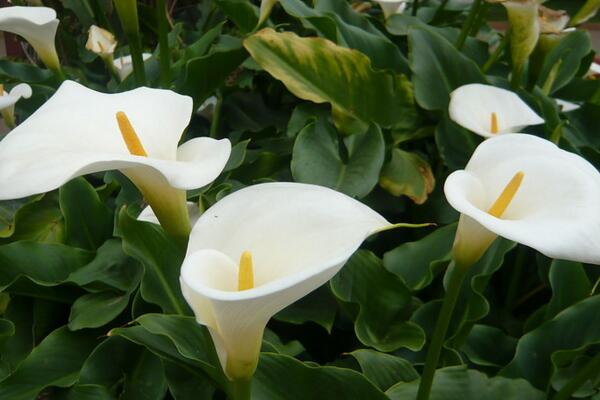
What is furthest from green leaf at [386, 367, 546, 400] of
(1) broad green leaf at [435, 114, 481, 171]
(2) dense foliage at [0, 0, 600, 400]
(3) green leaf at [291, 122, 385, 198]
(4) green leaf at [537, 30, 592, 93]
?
(4) green leaf at [537, 30, 592, 93]

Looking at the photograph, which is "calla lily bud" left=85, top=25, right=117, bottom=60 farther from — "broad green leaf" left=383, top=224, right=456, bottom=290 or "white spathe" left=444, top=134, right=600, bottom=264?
"white spathe" left=444, top=134, right=600, bottom=264

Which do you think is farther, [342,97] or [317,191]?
[342,97]

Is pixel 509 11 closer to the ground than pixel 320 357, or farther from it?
farther from it

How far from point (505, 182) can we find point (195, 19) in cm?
122

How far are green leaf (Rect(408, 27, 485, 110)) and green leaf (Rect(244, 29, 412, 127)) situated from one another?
3 cm

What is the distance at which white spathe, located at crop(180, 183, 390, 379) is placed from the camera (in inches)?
11.8


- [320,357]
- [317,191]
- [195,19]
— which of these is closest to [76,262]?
[320,357]

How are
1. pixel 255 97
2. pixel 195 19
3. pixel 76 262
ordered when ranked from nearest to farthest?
pixel 76 262 → pixel 255 97 → pixel 195 19

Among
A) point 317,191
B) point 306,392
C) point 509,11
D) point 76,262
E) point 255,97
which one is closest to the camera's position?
point 317,191

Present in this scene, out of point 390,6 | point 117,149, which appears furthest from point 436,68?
point 117,149

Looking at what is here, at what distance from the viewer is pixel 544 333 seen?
1.83 feet

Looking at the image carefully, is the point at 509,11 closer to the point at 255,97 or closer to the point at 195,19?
the point at 255,97

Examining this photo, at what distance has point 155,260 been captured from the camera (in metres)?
0.53

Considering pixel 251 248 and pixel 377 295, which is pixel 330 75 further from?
pixel 251 248
